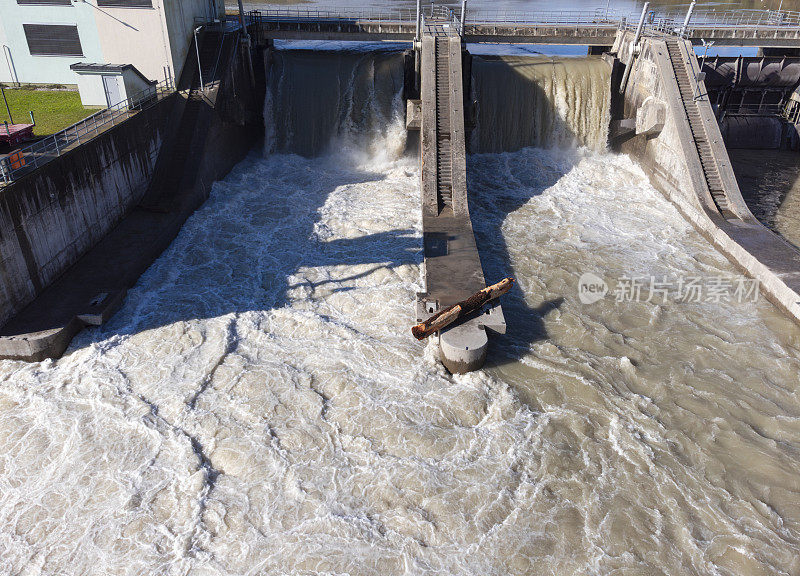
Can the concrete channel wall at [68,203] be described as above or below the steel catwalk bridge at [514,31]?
below

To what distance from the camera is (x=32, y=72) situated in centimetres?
2306

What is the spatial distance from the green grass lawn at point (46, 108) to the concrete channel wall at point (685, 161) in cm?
2143

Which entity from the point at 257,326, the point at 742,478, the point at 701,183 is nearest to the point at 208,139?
the point at 257,326

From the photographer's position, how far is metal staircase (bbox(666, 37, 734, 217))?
64.7 feet

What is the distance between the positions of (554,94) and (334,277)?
15366mm

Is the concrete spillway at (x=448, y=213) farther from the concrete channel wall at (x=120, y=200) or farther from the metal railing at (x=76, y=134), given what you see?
the metal railing at (x=76, y=134)

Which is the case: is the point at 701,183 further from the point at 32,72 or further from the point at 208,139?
the point at 32,72

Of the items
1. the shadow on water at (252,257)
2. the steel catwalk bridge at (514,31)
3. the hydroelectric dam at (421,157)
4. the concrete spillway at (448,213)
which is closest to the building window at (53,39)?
the hydroelectric dam at (421,157)

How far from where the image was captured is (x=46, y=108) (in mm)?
20031

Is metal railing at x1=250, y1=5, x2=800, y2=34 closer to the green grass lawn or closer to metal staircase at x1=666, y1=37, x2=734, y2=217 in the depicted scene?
metal staircase at x1=666, y1=37, x2=734, y2=217

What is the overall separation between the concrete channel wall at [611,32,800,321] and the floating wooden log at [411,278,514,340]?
26.0 ft

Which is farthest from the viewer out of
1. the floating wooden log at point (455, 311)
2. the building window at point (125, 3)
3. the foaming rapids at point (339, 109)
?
the foaming rapids at point (339, 109)

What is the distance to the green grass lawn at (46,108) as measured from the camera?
60.0 feet

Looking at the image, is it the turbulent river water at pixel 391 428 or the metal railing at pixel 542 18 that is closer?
the turbulent river water at pixel 391 428
